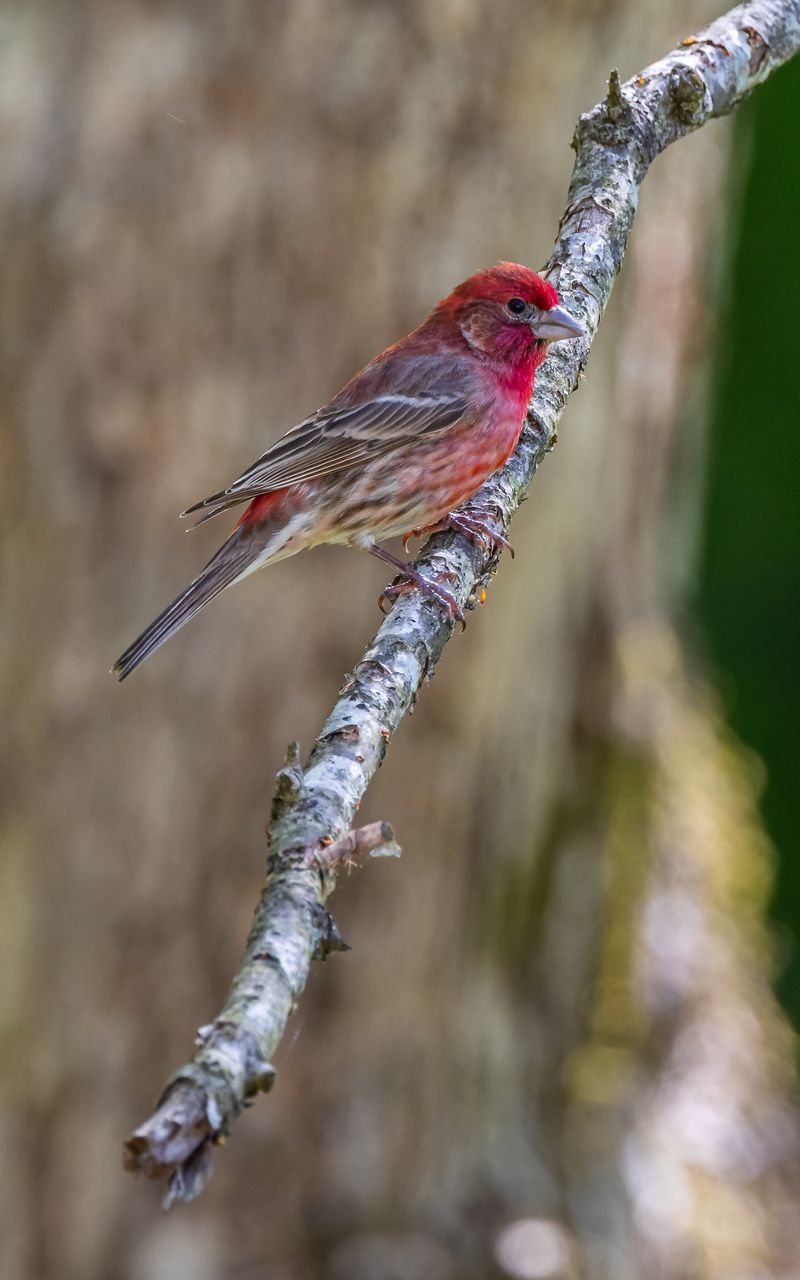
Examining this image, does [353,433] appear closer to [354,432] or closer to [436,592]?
[354,432]

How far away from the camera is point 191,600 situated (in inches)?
139

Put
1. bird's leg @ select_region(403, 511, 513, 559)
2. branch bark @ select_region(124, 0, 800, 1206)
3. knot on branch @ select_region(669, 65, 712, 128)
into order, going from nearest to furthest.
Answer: branch bark @ select_region(124, 0, 800, 1206), bird's leg @ select_region(403, 511, 513, 559), knot on branch @ select_region(669, 65, 712, 128)

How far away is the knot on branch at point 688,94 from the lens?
313 cm

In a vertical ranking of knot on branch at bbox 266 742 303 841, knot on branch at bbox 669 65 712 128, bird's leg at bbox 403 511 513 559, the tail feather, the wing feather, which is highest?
the wing feather

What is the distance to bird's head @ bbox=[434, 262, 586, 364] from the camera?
331 cm

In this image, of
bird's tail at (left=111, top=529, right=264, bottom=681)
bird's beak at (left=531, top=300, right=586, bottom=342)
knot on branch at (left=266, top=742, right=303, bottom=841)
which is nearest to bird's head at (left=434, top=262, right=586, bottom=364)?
bird's beak at (left=531, top=300, right=586, bottom=342)

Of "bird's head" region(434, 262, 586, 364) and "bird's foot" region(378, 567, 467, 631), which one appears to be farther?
"bird's head" region(434, 262, 586, 364)

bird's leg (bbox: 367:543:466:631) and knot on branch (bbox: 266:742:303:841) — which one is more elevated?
bird's leg (bbox: 367:543:466:631)

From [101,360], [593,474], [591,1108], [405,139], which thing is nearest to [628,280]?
[593,474]

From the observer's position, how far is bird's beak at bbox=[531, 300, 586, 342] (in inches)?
124

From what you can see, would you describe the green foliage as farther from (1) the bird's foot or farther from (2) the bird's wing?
(1) the bird's foot

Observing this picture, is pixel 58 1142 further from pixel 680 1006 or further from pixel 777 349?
pixel 777 349

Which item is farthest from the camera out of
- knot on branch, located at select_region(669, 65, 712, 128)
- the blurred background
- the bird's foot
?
the blurred background

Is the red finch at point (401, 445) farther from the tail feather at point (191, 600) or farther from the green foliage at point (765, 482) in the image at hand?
the green foliage at point (765, 482)
